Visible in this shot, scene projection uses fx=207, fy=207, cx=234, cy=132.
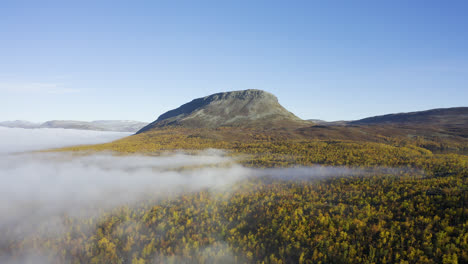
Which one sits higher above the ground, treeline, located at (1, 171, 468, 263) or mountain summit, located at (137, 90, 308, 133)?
mountain summit, located at (137, 90, 308, 133)

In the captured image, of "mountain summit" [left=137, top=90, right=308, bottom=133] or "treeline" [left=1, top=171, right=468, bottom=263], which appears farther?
"mountain summit" [left=137, top=90, right=308, bottom=133]

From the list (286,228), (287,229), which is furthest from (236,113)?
(287,229)

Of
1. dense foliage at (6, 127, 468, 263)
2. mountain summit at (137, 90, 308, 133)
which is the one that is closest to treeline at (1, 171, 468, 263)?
dense foliage at (6, 127, 468, 263)

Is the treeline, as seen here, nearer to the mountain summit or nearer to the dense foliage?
the dense foliage

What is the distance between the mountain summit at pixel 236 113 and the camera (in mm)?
109688

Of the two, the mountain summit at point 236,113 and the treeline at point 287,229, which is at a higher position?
the mountain summit at point 236,113

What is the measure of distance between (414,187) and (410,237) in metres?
8.09

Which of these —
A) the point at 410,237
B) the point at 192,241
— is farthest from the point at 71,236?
the point at 410,237

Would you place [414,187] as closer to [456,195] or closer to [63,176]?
[456,195]

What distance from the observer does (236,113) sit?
12650 centimetres

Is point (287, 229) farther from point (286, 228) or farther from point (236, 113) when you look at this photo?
point (236, 113)

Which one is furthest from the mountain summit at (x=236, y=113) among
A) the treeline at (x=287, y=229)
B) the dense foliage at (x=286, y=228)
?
the treeline at (x=287, y=229)

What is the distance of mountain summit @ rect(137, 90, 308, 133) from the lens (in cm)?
10969

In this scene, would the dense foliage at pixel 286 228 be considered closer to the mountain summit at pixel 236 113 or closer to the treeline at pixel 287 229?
the treeline at pixel 287 229
